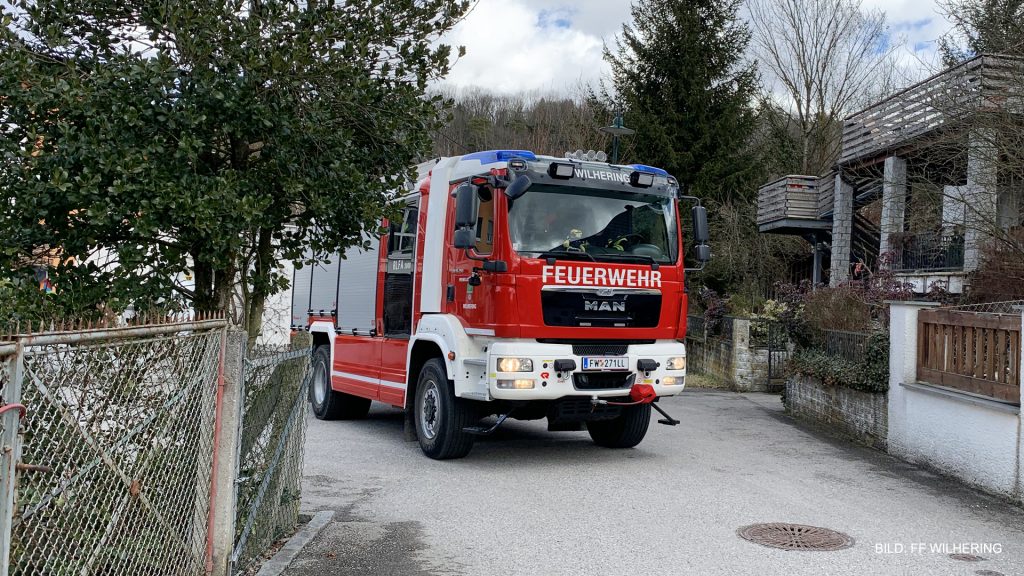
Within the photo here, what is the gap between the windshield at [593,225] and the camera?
885cm

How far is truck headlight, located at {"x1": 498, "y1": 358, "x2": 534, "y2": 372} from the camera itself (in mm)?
8484

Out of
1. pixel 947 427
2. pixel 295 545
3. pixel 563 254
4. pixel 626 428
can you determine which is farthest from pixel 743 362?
pixel 295 545

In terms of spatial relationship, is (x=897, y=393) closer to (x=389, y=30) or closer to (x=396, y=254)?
(x=396, y=254)

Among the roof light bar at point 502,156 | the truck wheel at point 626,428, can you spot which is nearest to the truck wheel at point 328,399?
the truck wheel at point 626,428

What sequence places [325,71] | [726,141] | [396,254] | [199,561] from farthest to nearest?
[726,141]
[396,254]
[325,71]
[199,561]

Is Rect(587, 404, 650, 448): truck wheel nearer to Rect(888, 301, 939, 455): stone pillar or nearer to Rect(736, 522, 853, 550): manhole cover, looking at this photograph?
Rect(888, 301, 939, 455): stone pillar

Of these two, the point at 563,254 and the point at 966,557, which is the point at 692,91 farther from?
the point at 966,557

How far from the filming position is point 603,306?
9008mm

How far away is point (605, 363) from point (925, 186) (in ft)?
21.9

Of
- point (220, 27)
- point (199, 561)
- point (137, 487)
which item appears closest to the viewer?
point (137, 487)

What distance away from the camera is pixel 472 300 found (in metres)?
8.98

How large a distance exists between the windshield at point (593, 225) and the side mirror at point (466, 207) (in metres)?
0.38

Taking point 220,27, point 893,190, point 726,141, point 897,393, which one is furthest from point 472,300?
point 726,141

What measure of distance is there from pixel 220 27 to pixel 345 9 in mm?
834
